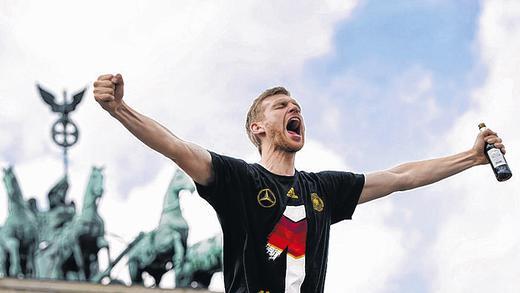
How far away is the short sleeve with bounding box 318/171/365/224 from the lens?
21.5ft

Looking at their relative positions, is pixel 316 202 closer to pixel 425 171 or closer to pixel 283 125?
pixel 283 125

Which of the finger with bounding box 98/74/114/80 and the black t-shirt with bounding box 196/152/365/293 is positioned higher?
the finger with bounding box 98/74/114/80

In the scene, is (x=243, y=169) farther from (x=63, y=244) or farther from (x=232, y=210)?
(x=63, y=244)

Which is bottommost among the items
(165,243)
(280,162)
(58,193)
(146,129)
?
(280,162)

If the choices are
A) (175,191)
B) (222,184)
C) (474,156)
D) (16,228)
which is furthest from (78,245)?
(222,184)

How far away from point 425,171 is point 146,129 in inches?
64.6

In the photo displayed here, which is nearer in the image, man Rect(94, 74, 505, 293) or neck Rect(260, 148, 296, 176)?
man Rect(94, 74, 505, 293)

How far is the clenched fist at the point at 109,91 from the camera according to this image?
19.3 ft

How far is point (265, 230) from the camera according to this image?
6.14m

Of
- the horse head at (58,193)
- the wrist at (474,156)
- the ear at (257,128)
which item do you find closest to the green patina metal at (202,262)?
the horse head at (58,193)

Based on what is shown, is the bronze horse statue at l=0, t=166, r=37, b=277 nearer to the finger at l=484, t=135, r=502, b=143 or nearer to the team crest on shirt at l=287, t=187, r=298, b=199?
the finger at l=484, t=135, r=502, b=143

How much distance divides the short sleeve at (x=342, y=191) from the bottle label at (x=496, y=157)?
649 mm

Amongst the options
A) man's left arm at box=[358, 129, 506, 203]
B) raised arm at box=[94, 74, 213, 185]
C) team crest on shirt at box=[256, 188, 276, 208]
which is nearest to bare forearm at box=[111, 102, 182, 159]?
raised arm at box=[94, 74, 213, 185]

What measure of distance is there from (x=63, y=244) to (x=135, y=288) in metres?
3.16
